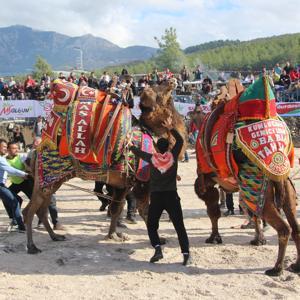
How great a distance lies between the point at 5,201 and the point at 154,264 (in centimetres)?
270

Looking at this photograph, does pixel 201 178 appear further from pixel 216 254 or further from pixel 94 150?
pixel 94 150

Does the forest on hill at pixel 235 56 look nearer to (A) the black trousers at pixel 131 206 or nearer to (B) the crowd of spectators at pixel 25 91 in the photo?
(B) the crowd of spectators at pixel 25 91

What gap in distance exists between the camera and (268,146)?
482 centimetres

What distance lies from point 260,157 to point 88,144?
7.26 ft

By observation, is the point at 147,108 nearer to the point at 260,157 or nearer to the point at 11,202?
the point at 260,157

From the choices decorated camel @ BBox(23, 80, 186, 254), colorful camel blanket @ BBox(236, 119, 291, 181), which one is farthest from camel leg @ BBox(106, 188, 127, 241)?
colorful camel blanket @ BBox(236, 119, 291, 181)

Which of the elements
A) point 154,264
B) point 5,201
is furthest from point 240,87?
point 5,201

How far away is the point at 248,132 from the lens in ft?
16.4

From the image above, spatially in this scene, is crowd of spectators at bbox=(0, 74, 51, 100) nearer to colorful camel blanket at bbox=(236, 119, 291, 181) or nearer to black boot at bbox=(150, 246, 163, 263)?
black boot at bbox=(150, 246, 163, 263)

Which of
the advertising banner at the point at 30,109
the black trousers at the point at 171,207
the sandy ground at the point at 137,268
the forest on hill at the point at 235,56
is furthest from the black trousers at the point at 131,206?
the forest on hill at the point at 235,56

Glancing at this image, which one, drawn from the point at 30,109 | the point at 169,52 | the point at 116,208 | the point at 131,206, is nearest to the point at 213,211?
the point at 116,208

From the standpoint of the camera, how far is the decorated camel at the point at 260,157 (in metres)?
4.84

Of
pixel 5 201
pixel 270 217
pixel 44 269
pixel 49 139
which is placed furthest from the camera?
pixel 5 201

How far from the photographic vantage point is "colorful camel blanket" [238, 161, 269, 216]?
4.93m
